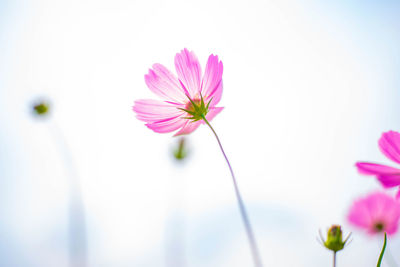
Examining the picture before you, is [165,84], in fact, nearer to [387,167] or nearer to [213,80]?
[213,80]

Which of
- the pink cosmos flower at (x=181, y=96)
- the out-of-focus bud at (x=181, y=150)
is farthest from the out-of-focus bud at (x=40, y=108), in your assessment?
the pink cosmos flower at (x=181, y=96)

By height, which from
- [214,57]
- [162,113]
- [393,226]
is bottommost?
[393,226]

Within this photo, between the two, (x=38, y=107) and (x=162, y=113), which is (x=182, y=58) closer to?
(x=162, y=113)

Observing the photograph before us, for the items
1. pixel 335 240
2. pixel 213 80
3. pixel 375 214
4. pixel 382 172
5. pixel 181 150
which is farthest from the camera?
pixel 181 150

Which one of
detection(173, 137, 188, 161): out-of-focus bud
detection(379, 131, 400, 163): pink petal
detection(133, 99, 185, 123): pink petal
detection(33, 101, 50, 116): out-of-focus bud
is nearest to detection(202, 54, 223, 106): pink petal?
detection(133, 99, 185, 123): pink petal

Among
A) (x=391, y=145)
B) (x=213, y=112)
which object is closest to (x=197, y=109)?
(x=213, y=112)

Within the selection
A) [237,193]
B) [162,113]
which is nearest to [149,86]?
[162,113]
